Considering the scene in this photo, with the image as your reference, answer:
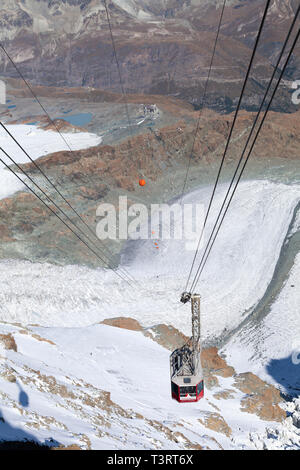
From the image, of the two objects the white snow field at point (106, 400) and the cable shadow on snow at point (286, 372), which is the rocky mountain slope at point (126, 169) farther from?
the cable shadow on snow at point (286, 372)

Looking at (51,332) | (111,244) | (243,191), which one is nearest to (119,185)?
(111,244)

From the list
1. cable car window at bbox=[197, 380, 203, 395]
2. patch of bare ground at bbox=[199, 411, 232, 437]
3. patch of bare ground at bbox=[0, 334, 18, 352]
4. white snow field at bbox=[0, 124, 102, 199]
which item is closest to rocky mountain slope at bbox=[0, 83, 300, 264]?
white snow field at bbox=[0, 124, 102, 199]

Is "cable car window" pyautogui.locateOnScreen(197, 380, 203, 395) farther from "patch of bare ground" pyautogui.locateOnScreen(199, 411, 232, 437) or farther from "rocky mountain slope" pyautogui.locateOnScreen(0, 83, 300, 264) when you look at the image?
"rocky mountain slope" pyautogui.locateOnScreen(0, 83, 300, 264)

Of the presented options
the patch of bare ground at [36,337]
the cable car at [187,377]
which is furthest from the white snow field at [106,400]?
the cable car at [187,377]

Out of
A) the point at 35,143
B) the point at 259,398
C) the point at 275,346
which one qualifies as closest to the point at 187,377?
the point at 259,398

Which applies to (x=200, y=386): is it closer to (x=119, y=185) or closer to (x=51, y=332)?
(x=51, y=332)
